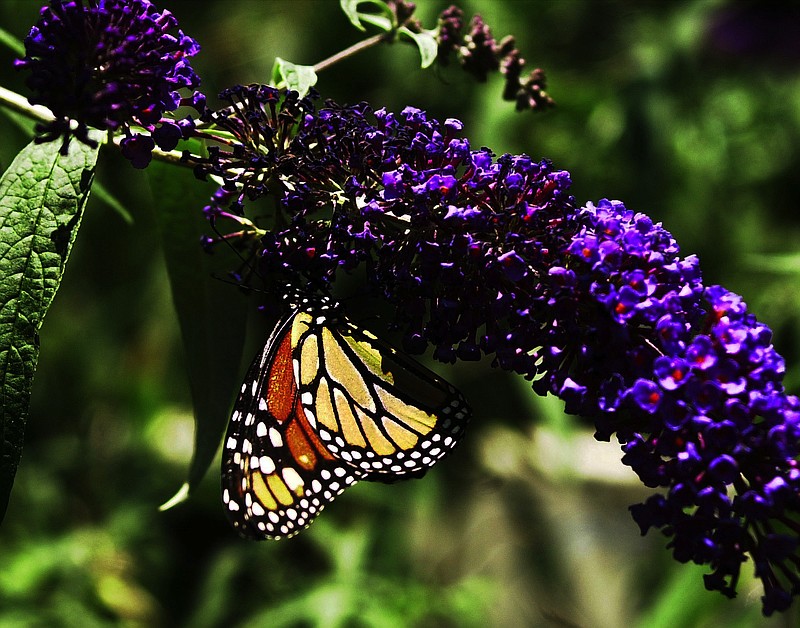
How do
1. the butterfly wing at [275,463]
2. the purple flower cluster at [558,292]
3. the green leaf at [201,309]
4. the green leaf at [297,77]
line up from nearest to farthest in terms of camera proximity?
the purple flower cluster at [558,292], the green leaf at [297,77], the green leaf at [201,309], the butterfly wing at [275,463]

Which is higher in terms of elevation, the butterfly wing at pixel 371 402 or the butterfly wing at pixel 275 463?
the butterfly wing at pixel 371 402

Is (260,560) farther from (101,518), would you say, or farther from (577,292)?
(577,292)

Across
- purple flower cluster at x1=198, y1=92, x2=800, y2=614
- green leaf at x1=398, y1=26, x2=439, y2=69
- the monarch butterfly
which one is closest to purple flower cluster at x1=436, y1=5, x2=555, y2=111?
green leaf at x1=398, y1=26, x2=439, y2=69

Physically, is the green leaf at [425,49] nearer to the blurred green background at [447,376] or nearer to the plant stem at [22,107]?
the plant stem at [22,107]

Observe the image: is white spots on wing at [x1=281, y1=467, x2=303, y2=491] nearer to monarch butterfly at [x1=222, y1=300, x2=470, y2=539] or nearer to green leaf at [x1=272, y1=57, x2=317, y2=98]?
monarch butterfly at [x1=222, y1=300, x2=470, y2=539]

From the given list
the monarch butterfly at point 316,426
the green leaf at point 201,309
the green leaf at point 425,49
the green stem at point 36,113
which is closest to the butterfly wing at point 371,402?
the monarch butterfly at point 316,426

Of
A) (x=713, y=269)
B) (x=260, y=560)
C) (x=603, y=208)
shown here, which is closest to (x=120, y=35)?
(x=603, y=208)
